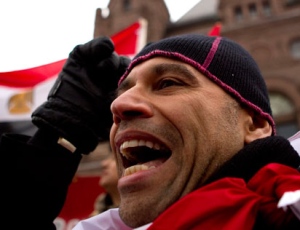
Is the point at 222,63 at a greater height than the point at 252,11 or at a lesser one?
greater

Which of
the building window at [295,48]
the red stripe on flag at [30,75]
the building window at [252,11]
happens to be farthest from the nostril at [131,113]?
the building window at [252,11]

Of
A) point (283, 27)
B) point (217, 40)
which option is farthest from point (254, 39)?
point (217, 40)

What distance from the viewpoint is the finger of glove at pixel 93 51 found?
1.98 meters

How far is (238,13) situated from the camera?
1631 cm

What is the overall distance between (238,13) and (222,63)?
1566cm

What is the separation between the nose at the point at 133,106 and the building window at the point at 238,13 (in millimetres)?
15542

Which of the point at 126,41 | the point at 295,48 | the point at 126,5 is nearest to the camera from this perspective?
the point at 126,41

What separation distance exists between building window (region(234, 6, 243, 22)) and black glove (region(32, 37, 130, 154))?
15002mm

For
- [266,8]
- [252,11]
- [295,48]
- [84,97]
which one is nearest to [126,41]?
[84,97]

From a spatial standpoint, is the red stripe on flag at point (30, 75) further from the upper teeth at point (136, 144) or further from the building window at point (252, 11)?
the building window at point (252, 11)

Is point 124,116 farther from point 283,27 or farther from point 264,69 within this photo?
point 283,27

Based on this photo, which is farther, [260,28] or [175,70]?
[260,28]

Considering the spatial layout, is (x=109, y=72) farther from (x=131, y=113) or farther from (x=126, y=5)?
(x=126, y=5)

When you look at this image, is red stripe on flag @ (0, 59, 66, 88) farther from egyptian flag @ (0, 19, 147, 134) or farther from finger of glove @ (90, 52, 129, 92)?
finger of glove @ (90, 52, 129, 92)
